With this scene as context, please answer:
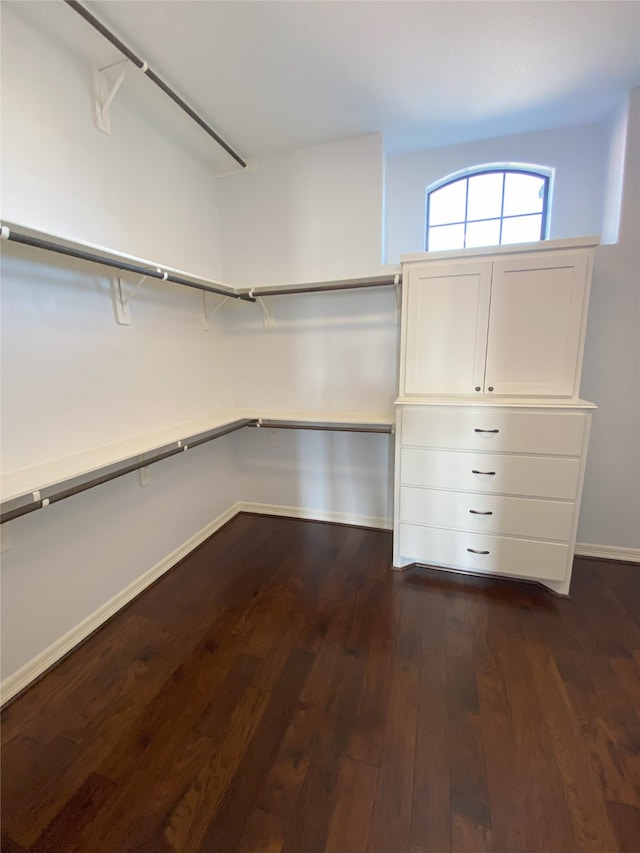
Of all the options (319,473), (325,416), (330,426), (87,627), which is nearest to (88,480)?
(87,627)

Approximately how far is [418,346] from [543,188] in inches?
52.8

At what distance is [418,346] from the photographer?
2.02 metres

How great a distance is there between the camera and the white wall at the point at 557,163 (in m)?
2.06

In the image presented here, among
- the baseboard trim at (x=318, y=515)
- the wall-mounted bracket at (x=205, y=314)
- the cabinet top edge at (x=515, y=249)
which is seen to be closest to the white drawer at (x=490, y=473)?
the baseboard trim at (x=318, y=515)

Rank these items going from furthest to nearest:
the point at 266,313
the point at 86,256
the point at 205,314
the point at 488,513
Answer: the point at 266,313 → the point at 205,314 → the point at 488,513 → the point at 86,256

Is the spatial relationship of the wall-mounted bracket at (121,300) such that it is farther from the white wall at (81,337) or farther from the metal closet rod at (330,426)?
the metal closet rod at (330,426)

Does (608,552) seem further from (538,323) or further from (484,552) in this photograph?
(538,323)

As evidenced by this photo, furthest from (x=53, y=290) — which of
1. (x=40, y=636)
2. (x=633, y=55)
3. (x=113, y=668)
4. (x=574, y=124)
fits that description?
(x=574, y=124)

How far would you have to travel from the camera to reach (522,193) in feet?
7.42

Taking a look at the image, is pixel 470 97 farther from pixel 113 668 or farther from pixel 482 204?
pixel 113 668

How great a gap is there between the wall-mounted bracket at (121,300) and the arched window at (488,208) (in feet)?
6.03

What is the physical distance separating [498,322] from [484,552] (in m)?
1.24

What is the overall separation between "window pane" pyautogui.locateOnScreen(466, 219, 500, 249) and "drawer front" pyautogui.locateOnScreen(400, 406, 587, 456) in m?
1.28

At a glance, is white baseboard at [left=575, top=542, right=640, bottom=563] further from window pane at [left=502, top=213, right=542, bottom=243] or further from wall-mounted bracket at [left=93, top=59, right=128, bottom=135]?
wall-mounted bracket at [left=93, top=59, right=128, bottom=135]
